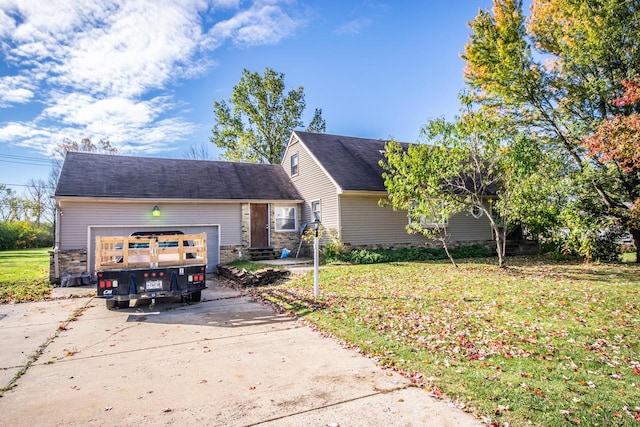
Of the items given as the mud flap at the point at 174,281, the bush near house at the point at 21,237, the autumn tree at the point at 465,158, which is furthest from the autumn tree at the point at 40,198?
the autumn tree at the point at 465,158

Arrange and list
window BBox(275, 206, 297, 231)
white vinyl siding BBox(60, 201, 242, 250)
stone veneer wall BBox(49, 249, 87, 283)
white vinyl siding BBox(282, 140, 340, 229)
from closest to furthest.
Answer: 1. stone veneer wall BBox(49, 249, 87, 283)
2. white vinyl siding BBox(60, 201, 242, 250)
3. white vinyl siding BBox(282, 140, 340, 229)
4. window BBox(275, 206, 297, 231)

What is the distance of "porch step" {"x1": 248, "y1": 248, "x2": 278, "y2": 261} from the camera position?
50.8 ft

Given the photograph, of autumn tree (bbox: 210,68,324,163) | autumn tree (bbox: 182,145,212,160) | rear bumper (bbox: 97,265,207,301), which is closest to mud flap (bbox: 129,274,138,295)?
rear bumper (bbox: 97,265,207,301)

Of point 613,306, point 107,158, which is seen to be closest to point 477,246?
point 613,306

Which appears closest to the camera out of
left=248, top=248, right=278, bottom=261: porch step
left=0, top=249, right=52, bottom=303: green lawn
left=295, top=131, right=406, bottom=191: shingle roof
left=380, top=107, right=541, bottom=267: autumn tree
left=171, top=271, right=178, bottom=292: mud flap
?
left=171, top=271, right=178, bottom=292: mud flap

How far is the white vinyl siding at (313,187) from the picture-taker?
584 inches

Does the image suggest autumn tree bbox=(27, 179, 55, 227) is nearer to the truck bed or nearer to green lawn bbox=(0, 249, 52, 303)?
green lawn bbox=(0, 249, 52, 303)

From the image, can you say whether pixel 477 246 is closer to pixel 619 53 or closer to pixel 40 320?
pixel 619 53

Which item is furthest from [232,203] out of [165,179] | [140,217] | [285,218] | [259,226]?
[140,217]

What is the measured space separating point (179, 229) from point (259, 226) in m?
3.45

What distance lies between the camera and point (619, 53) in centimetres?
1162

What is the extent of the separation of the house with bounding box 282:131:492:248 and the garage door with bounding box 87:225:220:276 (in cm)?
440

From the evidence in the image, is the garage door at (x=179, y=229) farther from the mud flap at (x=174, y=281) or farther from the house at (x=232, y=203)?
the mud flap at (x=174, y=281)

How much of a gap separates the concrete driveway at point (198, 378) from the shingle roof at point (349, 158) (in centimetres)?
891
